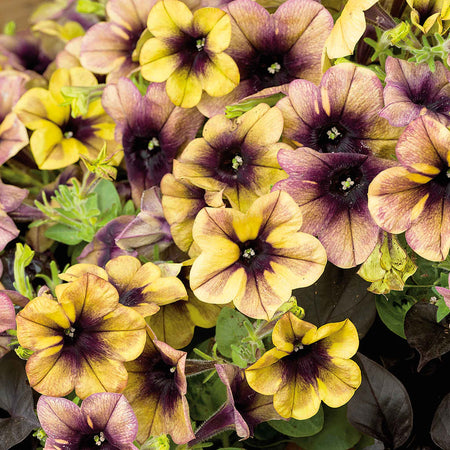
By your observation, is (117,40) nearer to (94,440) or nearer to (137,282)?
(137,282)

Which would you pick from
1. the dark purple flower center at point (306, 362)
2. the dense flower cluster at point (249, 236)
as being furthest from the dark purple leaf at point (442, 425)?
the dark purple flower center at point (306, 362)

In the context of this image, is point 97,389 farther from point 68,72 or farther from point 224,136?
point 68,72

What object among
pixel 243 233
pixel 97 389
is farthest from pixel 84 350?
pixel 243 233

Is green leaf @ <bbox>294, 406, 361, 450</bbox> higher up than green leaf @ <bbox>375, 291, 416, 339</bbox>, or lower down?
lower down

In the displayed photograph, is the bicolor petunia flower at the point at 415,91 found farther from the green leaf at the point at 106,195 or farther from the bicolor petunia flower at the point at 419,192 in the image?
the green leaf at the point at 106,195

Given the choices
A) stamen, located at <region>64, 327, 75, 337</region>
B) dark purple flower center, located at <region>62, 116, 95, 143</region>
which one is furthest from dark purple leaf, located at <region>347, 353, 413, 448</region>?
dark purple flower center, located at <region>62, 116, 95, 143</region>

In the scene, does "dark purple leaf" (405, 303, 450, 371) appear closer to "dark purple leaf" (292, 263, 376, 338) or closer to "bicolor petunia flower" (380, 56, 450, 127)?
"dark purple leaf" (292, 263, 376, 338)
